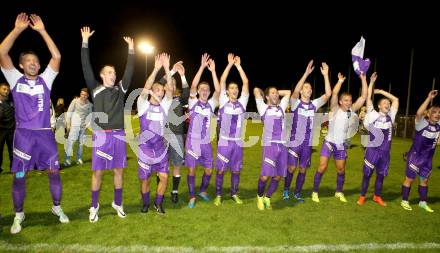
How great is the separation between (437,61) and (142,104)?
59.0 meters

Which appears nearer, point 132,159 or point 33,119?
point 33,119

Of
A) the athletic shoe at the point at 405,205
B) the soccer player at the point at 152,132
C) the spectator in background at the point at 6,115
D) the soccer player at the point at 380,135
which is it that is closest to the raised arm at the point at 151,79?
the soccer player at the point at 152,132

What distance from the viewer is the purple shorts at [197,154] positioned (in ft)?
22.3

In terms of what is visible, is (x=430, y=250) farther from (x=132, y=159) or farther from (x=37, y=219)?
(x=132, y=159)

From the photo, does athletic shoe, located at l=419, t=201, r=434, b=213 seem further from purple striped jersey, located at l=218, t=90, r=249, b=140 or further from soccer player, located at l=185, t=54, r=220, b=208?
soccer player, located at l=185, t=54, r=220, b=208

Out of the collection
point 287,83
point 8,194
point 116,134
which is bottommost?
point 8,194

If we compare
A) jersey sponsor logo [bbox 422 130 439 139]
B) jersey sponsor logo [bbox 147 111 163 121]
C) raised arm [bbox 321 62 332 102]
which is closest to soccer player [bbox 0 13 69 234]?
jersey sponsor logo [bbox 147 111 163 121]

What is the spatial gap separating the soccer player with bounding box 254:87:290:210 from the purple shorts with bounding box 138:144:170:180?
1.92 meters

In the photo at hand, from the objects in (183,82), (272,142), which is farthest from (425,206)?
(183,82)

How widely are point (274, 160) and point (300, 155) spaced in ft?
3.78

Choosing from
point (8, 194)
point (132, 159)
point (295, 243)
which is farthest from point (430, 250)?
point (132, 159)

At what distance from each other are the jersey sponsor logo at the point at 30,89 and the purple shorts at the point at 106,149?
1052mm

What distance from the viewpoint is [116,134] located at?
18.4 ft

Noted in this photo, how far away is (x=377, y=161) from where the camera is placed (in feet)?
23.3
